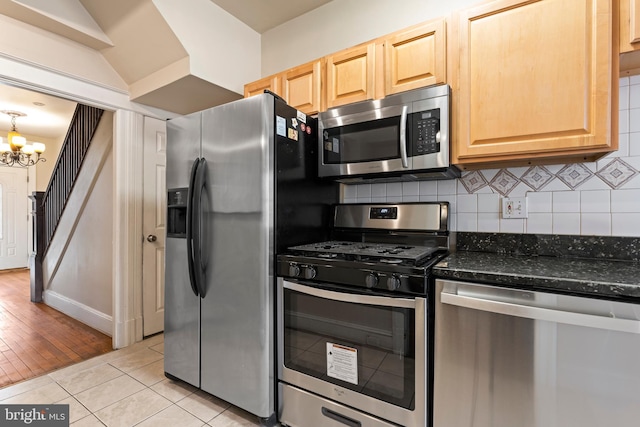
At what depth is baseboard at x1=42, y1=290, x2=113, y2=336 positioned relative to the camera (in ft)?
A: 9.37

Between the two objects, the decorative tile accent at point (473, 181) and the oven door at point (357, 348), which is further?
the decorative tile accent at point (473, 181)

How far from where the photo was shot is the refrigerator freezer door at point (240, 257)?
60.9 inches

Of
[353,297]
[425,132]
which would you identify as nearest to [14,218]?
[353,297]

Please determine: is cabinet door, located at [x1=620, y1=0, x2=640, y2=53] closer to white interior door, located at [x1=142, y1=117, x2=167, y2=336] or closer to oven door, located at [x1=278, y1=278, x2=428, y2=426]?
oven door, located at [x1=278, y1=278, x2=428, y2=426]

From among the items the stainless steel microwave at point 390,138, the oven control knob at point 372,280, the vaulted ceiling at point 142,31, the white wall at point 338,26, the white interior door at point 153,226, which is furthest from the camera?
the white interior door at point 153,226

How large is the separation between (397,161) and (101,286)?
300cm

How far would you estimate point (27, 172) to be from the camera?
5938mm

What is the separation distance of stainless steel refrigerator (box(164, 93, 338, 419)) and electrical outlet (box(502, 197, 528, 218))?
108cm

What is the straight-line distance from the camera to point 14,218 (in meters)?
5.78

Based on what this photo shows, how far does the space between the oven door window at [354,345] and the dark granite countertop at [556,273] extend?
0.32 meters

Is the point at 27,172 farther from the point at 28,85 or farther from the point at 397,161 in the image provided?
the point at 397,161

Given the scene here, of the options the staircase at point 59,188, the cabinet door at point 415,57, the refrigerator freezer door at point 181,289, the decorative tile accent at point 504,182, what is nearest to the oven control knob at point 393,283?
the decorative tile accent at point 504,182

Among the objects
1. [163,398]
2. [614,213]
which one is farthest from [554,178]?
[163,398]

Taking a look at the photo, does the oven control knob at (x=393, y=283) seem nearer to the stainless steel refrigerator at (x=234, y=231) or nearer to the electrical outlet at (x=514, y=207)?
the stainless steel refrigerator at (x=234, y=231)
